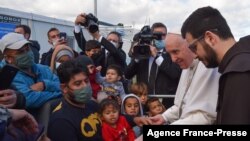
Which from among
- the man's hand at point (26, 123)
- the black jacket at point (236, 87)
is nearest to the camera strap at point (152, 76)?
the man's hand at point (26, 123)

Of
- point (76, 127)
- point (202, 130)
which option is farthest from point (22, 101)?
point (202, 130)

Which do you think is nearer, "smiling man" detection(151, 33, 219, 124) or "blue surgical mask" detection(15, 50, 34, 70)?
"smiling man" detection(151, 33, 219, 124)

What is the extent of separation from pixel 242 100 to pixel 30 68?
7.90ft

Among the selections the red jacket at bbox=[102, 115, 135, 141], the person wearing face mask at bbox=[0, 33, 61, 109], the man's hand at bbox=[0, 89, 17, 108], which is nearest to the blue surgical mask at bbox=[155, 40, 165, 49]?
the red jacket at bbox=[102, 115, 135, 141]

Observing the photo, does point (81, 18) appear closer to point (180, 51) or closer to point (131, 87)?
point (131, 87)

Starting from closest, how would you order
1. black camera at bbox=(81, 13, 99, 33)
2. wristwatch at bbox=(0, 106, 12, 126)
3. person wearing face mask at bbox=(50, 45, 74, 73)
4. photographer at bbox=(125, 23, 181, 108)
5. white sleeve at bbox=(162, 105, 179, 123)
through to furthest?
wristwatch at bbox=(0, 106, 12, 126), white sleeve at bbox=(162, 105, 179, 123), person wearing face mask at bbox=(50, 45, 74, 73), photographer at bbox=(125, 23, 181, 108), black camera at bbox=(81, 13, 99, 33)

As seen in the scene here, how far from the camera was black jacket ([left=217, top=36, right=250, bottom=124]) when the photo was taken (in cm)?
183

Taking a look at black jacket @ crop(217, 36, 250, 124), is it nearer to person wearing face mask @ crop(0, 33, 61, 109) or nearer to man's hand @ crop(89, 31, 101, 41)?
person wearing face mask @ crop(0, 33, 61, 109)

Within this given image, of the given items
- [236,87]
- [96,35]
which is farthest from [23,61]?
[236,87]

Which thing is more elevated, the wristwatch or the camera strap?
the camera strap

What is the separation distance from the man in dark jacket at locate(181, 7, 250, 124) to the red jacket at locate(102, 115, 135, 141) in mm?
1623

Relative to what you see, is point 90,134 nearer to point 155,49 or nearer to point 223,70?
point 223,70

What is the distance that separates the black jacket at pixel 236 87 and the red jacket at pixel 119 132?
6.03 ft

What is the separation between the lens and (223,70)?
209 centimetres
